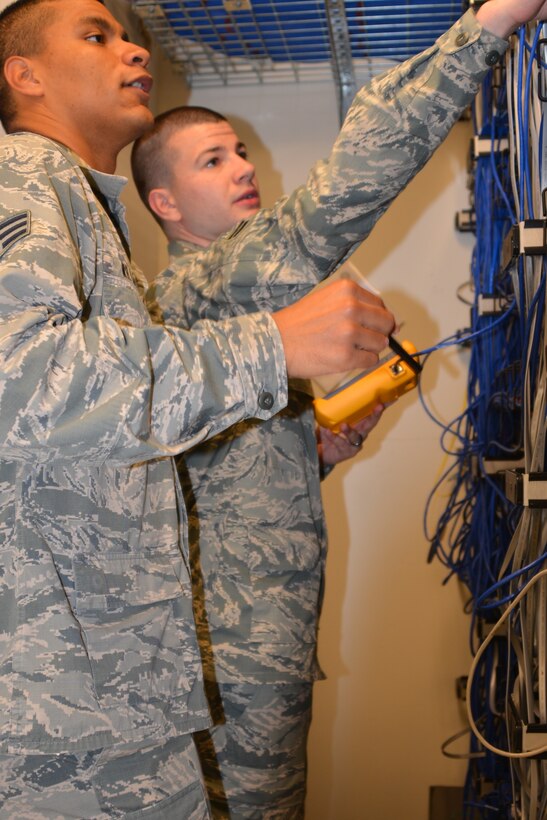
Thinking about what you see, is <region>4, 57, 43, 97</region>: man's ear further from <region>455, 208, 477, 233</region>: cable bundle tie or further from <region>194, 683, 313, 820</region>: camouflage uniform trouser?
<region>455, 208, 477, 233</region>: cable bundle tie

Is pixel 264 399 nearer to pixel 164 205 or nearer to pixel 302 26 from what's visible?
pixel 164 205

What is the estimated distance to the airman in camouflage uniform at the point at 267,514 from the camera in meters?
1.20

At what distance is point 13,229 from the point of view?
2.83 feet

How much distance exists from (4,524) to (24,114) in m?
0.65

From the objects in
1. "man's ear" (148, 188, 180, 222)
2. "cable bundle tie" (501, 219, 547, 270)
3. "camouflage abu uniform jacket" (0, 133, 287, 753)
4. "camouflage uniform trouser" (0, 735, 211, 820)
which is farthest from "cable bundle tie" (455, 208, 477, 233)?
"camouflage uniform trouser" (0, 735, 211, 820)

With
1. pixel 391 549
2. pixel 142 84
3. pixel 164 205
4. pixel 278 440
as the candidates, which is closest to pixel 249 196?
pixel 164 205

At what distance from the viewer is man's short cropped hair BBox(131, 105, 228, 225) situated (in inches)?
71.4

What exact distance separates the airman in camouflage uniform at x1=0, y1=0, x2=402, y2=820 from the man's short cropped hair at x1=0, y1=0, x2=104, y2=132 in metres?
0.29

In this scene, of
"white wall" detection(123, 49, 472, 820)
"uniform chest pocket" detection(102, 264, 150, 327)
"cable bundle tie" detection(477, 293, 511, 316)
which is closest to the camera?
"uniform chest pocket" detection(102, 264, 150, 327)

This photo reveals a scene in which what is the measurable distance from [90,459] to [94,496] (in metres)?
0.17

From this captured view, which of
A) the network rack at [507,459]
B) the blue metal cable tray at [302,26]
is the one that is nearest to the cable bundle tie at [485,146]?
the network rack at [507,459]

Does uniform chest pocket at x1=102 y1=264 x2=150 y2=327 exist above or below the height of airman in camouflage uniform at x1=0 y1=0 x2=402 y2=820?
above

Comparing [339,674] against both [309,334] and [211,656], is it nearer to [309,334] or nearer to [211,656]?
[211,656]

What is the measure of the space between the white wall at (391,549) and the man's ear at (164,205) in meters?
0.49
